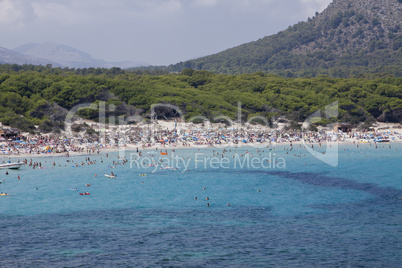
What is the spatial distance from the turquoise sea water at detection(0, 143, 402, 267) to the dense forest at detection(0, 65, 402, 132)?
27.2 m

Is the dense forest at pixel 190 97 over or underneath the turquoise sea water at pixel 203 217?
over

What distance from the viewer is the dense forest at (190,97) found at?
80188mm

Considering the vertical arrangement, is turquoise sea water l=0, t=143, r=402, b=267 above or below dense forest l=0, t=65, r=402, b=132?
below

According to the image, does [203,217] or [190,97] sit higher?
[190,97]

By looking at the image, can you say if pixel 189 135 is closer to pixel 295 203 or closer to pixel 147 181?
pixel 147 181

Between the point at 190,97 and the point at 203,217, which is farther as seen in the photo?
the point at 190,97

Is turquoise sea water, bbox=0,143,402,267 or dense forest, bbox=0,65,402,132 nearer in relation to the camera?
turquoise sea water, bbox=0,143,402,267

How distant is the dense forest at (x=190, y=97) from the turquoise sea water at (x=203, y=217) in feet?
89.2

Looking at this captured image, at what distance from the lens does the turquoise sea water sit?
24141 mm

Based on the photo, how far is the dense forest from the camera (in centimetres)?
8019

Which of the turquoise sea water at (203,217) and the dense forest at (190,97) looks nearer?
the turquoise sea water at (203,217)

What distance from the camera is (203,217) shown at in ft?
105

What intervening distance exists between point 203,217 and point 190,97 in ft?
220

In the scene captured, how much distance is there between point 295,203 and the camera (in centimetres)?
3659
